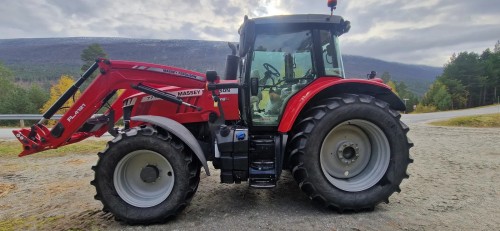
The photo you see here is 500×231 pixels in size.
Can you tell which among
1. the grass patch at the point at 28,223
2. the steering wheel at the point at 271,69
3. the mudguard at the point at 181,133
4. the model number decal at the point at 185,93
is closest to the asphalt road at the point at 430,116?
the steering wheel at the point at 271,69

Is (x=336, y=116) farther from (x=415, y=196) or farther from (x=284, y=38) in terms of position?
(x=415, y=196)

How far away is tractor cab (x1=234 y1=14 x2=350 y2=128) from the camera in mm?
4098

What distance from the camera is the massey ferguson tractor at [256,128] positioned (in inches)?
144

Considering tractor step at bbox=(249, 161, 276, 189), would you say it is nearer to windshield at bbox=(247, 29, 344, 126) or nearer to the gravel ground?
the gravel ground

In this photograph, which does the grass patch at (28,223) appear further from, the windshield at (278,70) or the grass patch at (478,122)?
the grass patch at (478,122)

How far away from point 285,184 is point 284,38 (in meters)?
2.21

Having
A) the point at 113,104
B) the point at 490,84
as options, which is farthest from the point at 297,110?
the point at 490,84

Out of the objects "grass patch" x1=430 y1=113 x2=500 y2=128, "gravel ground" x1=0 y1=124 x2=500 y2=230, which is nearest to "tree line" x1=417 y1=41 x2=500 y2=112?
"grass patch" x1=430 y1=113 x2=500 y2=128

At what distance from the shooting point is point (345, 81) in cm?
384

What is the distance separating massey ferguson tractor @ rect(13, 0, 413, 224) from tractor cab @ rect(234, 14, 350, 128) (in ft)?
0.04

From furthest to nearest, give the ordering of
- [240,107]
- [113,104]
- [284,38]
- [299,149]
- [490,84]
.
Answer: [490,84] < [113,104] < [240,107] < [284,38] < [299,149]

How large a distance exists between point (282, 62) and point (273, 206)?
1825 mm

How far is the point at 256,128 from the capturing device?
13.7ft

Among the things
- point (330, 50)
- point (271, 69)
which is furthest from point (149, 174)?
point (330, 50)
